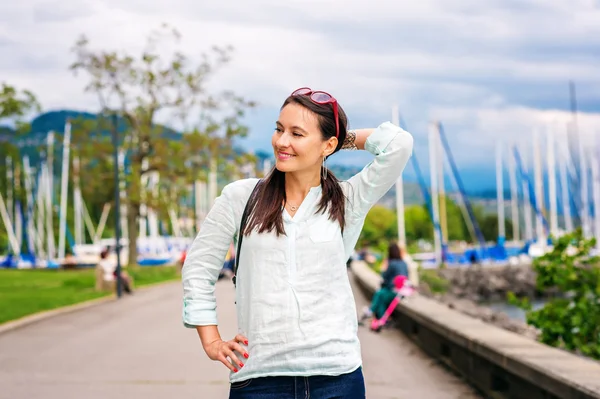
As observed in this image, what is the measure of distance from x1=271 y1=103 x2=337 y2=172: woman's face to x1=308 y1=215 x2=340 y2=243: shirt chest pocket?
7.6 inches

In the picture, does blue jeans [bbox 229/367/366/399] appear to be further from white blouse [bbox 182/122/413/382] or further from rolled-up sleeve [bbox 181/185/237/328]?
rolled-up sleeve [bbox 181/185/237/328]

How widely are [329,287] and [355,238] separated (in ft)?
0.89

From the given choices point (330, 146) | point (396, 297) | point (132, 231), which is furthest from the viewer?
point (132, 231)

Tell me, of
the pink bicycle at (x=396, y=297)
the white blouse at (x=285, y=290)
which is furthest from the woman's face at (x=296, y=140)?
the pink bicycle at (x=396, y=297)

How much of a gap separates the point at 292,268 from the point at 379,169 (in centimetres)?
51

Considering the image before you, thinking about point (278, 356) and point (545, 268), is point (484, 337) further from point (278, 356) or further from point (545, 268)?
point (278, 356)

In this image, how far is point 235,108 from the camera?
48.6m

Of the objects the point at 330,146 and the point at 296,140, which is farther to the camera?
the point at 330,146

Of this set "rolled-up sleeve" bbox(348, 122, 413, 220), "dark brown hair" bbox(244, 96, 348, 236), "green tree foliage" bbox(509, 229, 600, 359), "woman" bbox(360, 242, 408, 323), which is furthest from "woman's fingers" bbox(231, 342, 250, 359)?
"woman" bbox(360, 242, 408, 323)

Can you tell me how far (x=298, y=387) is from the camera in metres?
3.28

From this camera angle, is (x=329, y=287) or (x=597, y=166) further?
(x=597, y=166)

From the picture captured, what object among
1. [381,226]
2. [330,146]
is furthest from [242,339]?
[381,226]

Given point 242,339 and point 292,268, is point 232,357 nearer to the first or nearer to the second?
point 242,339

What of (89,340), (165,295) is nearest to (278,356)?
(89,340)
